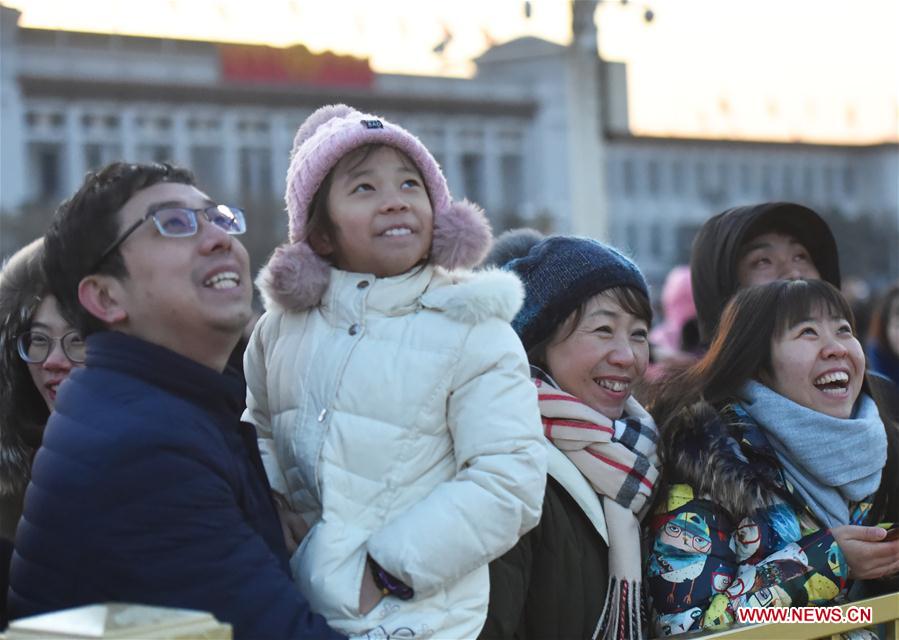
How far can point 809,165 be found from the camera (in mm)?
82000

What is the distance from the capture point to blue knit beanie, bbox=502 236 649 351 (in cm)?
309

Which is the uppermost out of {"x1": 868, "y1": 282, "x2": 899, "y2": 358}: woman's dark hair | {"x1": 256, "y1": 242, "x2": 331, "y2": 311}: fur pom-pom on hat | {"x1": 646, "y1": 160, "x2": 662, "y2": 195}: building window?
{"x1": 256, "y1": 242, "x2": 331, "y2": 311}: fur pom-pom on hat

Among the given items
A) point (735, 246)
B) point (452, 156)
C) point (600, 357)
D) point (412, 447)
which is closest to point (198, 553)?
point (412, 447)

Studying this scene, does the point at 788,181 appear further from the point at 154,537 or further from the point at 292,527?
the point at 154,537

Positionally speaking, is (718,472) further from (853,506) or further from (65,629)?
(65,629)

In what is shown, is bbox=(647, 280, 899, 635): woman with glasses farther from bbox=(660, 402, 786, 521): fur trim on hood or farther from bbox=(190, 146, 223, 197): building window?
bbox=(190, 146, 223, 197): building window

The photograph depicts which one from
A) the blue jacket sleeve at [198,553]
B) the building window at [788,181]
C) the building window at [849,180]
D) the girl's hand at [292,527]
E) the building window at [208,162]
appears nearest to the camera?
the blue jacket sleeve at [198,553]

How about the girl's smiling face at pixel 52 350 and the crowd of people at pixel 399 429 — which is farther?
the girl's smiling face at pixel 52 350

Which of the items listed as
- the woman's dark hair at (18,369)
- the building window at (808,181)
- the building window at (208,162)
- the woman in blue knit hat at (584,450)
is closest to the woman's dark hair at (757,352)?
the woman in blue knit hat at (584,450)

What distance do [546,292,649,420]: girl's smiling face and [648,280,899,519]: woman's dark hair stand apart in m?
0.20

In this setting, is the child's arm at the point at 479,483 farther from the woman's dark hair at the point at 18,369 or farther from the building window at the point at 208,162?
the building window at the point at 208,162

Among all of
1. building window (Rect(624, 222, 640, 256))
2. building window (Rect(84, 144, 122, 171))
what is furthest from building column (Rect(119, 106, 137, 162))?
building window (Rect(624, 222, 640, 256))

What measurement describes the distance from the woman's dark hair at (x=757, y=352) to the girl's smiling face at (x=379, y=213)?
0.86 meters

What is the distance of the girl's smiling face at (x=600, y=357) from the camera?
3061 mm
